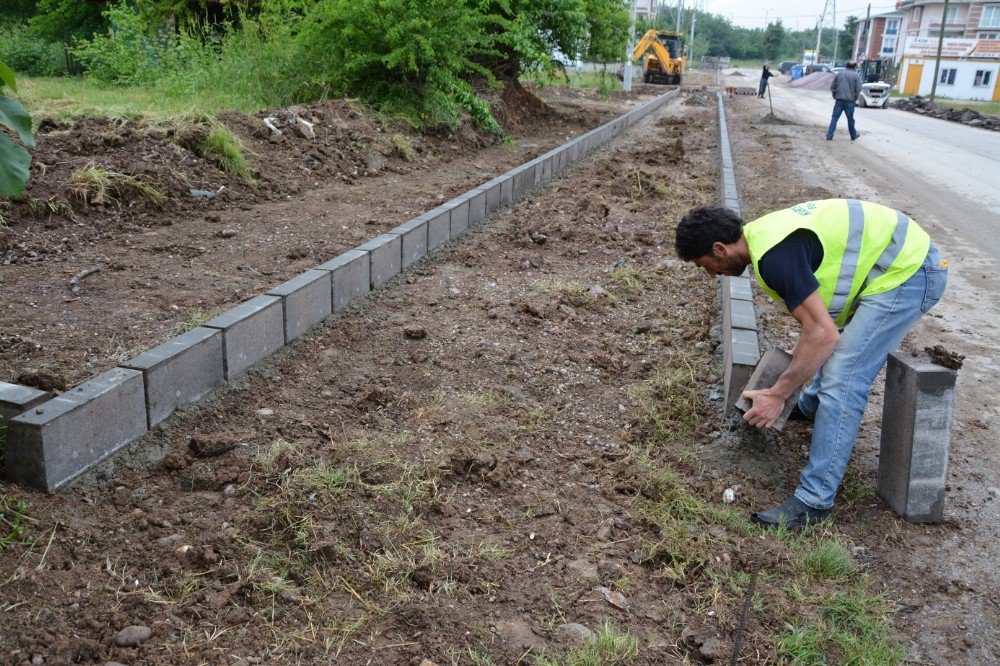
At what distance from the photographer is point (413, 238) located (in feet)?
19.0

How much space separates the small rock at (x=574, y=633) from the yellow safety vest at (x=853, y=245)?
144cm

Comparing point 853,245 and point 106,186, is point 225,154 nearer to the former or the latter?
point 106,186

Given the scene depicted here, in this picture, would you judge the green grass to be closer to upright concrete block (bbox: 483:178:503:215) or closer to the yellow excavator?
upright concrete block (bbox: 483:178:503:215)

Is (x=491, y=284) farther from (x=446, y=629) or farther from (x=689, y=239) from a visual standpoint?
(x=446, y=629)

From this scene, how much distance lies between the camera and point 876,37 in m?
87.2

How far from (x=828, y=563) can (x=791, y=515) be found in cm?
28

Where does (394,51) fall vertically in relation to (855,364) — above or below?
above

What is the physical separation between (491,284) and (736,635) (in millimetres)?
3512

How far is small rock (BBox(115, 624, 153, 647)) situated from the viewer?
221cm

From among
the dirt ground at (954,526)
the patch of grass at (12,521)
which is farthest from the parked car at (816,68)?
the patch of grass at (12,521)

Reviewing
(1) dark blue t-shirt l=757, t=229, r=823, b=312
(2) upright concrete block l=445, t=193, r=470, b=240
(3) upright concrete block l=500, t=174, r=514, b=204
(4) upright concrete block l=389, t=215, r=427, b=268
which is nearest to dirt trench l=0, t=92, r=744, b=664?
(4) upright concrete block l=389, t=215, r=427, b=268

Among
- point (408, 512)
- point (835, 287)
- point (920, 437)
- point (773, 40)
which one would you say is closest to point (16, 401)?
point (408, 512)

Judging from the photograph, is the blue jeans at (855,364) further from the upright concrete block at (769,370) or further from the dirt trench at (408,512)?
the dirt trench at (408,512)

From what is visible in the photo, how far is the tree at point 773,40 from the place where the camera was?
106 meters
